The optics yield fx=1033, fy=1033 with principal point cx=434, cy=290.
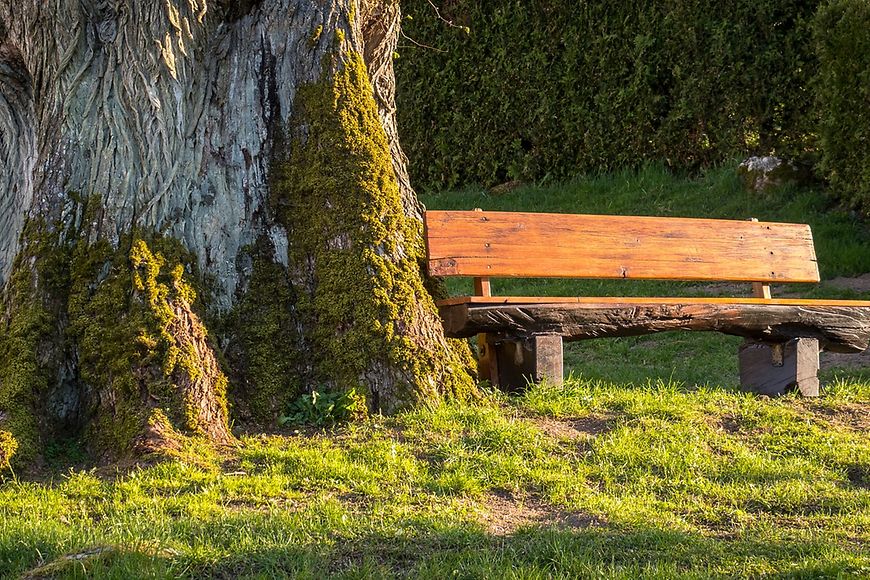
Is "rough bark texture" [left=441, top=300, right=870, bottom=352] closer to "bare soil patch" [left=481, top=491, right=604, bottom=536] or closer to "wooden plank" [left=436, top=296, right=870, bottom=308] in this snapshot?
"wooden plank" [left=436, top=296, right=870, bottom=308]

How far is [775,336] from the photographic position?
670 cm

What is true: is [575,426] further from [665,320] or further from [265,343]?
[265,343]

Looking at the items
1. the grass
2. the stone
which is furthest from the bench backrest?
the stone

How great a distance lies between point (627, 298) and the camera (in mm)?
6008

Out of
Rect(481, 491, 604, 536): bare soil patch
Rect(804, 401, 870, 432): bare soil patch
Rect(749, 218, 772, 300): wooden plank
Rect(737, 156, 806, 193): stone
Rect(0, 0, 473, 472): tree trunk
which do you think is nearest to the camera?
Rect(481, 491, 604, 536): bare soil patch

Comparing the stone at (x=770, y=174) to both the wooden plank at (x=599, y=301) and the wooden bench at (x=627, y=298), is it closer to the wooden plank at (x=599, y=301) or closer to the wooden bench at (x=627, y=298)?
the wooden bench at (x=627, y=298)

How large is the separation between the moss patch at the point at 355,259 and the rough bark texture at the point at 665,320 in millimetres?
300

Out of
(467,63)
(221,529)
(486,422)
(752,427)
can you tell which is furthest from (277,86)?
(467,63)

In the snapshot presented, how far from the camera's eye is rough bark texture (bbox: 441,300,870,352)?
228 inches

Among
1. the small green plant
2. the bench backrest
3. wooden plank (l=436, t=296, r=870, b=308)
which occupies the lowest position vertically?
the small green plant

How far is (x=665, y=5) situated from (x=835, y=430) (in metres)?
8.15

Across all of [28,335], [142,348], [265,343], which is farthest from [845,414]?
[28,335]

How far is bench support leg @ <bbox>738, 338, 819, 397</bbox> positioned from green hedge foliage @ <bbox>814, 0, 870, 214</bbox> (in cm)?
455

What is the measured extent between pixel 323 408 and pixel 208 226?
1.17 m
